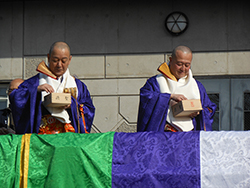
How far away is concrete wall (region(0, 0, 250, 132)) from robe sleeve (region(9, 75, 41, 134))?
2367mm

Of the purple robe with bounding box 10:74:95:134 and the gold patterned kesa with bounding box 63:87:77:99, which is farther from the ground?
the gold patterned kesa with bounding box 63:87:77:99

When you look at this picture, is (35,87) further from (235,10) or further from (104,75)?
(235,10)

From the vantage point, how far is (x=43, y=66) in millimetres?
4906

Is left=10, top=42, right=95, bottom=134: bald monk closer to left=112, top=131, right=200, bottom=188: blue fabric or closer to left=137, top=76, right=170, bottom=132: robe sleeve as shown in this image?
left=137, top=76, right=170, bottom=132: robe sleeve

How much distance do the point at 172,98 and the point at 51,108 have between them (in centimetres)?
117

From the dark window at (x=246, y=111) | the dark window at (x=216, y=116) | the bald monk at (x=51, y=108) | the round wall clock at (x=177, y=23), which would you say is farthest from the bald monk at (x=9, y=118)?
the dark window at (x=246, y=111)

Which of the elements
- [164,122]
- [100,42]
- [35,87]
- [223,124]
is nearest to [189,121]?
[164,122]

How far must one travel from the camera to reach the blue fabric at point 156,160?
3773 mm

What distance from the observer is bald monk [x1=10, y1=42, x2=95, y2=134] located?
4.67 m

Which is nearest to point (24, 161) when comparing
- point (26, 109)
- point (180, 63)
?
point (26, 109)

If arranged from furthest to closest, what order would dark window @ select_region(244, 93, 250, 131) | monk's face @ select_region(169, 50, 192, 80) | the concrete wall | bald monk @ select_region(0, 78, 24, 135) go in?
the concrete wall
dark window @ select_region(244, 93, 250, 131)
bald monk @ select_region(0, 78, 24, 135)
monk's face @ select_region(169, 50, 192, 80)

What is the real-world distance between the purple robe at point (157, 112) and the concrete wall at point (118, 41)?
2.06 metres

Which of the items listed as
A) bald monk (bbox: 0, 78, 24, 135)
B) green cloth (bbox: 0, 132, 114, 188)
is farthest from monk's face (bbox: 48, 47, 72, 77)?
green cloth (bbox: 0, 132, 114, 188)

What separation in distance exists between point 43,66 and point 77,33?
250cm
